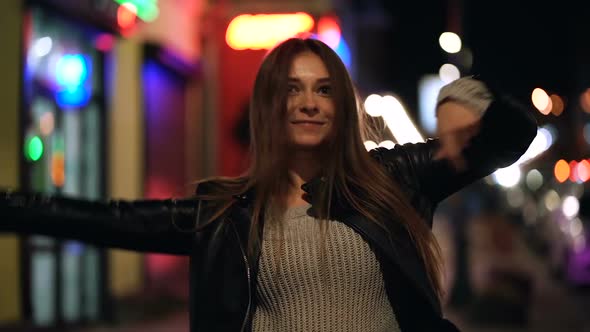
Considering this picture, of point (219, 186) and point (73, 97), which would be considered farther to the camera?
point (73, 97)

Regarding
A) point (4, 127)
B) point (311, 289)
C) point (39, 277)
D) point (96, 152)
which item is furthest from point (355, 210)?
point (96, 152)

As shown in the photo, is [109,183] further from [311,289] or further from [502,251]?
[502,251]

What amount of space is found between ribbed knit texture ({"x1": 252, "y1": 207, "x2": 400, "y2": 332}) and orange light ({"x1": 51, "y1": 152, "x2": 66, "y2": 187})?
7479mm

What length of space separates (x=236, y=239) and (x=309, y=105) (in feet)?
1.72

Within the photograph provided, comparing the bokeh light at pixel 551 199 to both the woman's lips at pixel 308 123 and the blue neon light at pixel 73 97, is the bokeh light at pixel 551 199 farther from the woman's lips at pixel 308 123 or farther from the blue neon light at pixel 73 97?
the woman's lips at pixel 308 123

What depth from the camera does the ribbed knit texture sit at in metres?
2.64

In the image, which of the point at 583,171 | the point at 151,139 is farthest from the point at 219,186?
the point at 583,171

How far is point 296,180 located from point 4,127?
6.35 meters

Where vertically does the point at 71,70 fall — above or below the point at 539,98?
above

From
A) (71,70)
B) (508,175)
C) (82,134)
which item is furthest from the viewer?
(508,175)

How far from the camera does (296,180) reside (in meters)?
2.94

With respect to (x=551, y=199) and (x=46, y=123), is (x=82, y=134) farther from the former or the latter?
(x=551, y=199)

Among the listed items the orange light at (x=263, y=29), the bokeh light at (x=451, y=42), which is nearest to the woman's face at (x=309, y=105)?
the bokeh light at (x=451, y=42)

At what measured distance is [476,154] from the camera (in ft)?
8.87
